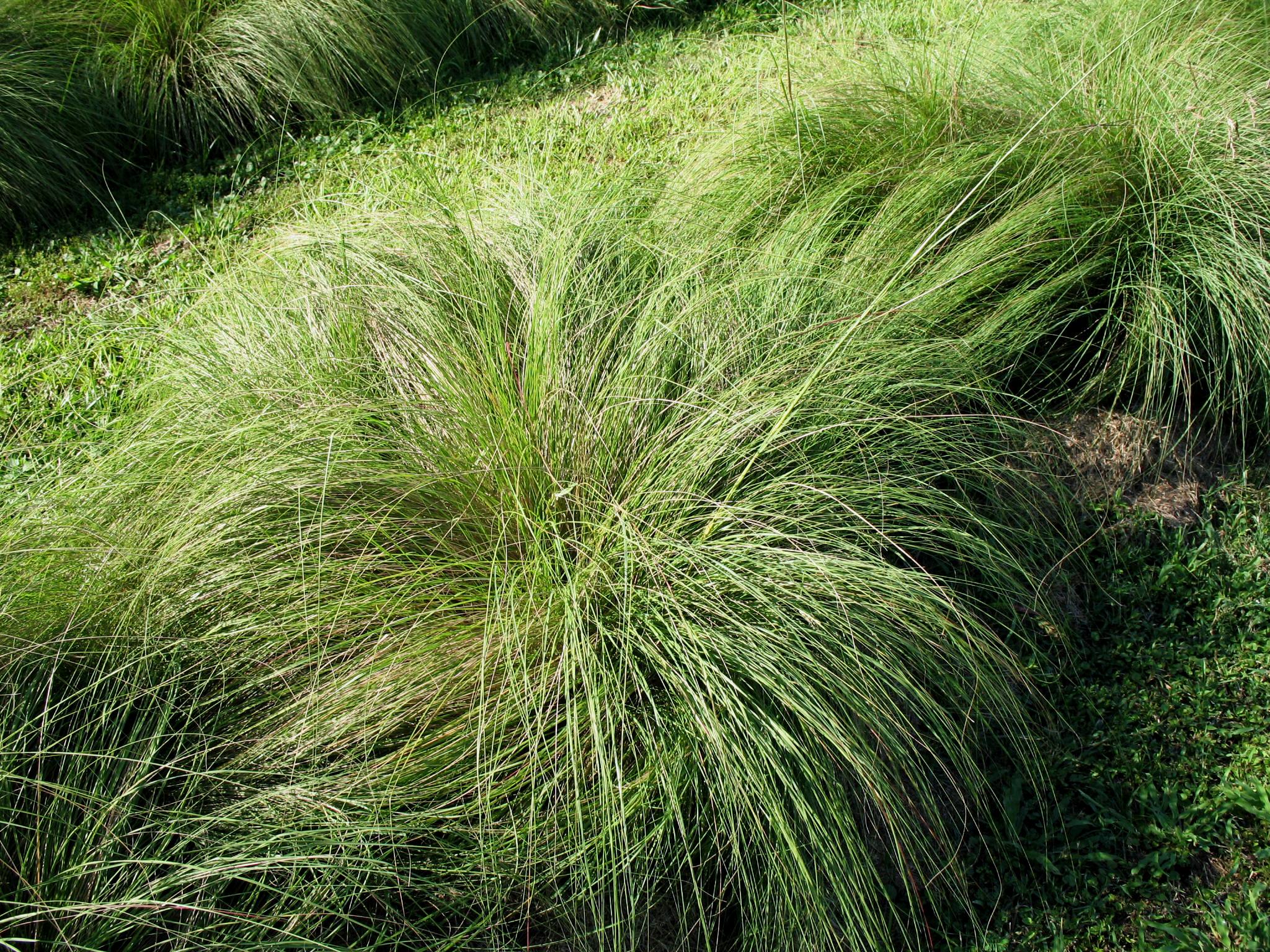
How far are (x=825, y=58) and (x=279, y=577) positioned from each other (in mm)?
3537

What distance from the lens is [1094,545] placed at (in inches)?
134

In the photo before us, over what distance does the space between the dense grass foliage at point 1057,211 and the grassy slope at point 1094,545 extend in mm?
441

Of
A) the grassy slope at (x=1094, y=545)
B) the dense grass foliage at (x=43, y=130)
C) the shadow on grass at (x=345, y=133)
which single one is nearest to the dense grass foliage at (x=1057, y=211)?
the grassy slope at (x=1094, y=545)

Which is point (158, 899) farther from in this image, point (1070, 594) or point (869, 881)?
point (1070, 594)

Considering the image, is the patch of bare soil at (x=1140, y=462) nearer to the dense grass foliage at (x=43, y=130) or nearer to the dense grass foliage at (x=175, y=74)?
the dense grass foliage at (x=175, y=74)

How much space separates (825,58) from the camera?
183 inches

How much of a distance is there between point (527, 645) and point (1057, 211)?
8.45ft

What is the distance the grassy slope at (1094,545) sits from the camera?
2.70 metres

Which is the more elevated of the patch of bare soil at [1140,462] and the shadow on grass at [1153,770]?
the patch of bare soil at [1140,462]

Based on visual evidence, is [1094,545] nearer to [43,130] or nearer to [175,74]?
[175,74]

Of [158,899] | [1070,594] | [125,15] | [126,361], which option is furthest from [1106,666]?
[125,15]

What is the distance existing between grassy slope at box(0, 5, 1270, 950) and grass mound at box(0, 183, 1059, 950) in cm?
27

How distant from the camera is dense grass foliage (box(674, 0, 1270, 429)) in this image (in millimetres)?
3504

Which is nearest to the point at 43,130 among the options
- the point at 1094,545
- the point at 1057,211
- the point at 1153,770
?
the point at 1057,211
